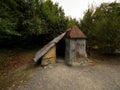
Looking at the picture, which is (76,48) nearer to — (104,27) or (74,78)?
(74,78)

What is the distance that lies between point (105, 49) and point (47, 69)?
6.99m

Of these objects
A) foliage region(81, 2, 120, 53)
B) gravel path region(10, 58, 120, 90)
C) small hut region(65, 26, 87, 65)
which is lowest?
gravel path region(10, 58, 120, 90)

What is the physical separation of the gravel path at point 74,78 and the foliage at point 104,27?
3100mm

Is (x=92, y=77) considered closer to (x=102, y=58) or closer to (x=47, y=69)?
(x=47, y=69)

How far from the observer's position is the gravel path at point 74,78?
8.88 m

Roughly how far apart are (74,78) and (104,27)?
6945 mm

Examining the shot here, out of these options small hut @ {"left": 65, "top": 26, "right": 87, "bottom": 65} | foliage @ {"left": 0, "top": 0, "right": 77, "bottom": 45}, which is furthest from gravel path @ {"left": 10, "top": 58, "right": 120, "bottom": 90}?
foliage @ {"left": 0, "top": 0, "right": 77, "bottom": 45}

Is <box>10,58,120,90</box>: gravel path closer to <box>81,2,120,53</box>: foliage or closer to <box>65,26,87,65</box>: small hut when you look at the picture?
<box>65,26,87,65</box>: small hut

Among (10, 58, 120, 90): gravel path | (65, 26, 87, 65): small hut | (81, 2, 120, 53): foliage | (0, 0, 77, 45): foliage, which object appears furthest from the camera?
(0, 0, 77, 45): foliage

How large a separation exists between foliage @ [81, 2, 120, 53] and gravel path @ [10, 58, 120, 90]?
3.10 metres

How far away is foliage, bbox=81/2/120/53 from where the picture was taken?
1456 centimetres

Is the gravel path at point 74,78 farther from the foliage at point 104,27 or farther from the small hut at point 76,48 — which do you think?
the foliage at point 104,27

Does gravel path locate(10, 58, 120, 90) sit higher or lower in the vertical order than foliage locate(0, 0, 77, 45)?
lower

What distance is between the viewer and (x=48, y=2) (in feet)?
Result: 69.9
